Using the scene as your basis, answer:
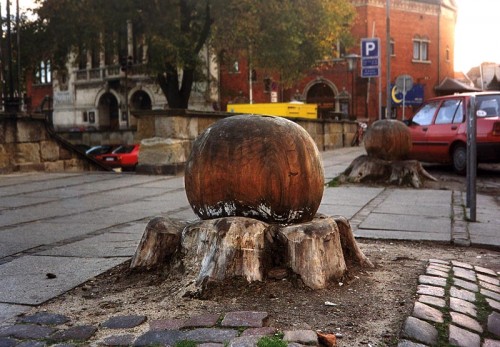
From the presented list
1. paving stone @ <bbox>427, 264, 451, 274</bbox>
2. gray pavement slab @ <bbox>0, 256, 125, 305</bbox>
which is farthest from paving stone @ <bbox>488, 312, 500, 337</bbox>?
gray pavement slab @ <bbox>0, 256, 125, 305</bbox>

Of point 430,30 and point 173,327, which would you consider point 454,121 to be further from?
point 430,30

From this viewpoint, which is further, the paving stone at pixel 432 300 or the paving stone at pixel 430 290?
the paving stone at pixel 430 290

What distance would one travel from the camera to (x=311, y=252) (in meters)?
3.27

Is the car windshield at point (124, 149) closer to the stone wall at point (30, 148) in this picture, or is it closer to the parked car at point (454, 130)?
the stone wall at point (30, 148)

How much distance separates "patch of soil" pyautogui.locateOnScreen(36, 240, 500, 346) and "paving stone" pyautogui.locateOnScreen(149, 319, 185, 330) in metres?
0.07

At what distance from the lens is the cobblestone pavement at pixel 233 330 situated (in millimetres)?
2549

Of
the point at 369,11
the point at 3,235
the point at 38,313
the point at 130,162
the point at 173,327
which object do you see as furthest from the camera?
the point at 369,11

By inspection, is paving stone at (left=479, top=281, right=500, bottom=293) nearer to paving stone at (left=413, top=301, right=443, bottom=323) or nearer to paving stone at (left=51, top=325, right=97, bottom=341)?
paving stone at (left=413, top=301, right=443, bottom=323)

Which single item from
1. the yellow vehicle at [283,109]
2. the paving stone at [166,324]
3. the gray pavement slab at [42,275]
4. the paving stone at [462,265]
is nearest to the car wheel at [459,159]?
the paving stone at [462,265]

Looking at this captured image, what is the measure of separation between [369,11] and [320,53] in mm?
20577

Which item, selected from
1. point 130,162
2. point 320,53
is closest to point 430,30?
point 320,53

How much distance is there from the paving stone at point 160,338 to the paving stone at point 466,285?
191 cm

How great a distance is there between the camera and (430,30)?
1781 inches

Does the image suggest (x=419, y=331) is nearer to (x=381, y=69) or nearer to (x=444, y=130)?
(x=444, y=130)
